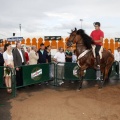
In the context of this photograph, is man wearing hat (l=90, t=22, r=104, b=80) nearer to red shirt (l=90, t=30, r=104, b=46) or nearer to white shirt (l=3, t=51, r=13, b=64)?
red shirt (l=90, t=30, r=104, b=46)

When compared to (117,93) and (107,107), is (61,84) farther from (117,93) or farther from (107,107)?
(107,107)

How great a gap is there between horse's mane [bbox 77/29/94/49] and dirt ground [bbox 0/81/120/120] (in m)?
1.79

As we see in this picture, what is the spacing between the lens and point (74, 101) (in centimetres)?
943

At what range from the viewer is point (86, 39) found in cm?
1134

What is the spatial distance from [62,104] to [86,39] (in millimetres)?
3349

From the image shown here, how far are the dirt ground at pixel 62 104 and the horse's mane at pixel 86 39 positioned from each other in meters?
1.79

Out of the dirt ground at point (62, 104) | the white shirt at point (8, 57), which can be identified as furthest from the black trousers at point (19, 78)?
the white shirt at point (8, 57)

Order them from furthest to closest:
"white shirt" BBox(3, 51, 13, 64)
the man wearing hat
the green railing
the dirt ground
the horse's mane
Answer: the man wearing hat, the horse's mane, the green railing, "white shirt" BBox(3, 51, 13, 64), the dirt ground

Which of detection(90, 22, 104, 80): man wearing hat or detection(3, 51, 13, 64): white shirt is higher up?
detection(90, 22, 104, 80): man wearing hat

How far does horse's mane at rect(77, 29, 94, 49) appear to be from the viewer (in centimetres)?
1132

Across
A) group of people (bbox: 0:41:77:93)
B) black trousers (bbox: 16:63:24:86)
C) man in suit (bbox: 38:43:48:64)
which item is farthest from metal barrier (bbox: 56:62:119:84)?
black trousers (bbox: 16:63:24:86)

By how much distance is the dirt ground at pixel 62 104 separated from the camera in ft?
25.9

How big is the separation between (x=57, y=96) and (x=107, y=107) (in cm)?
218

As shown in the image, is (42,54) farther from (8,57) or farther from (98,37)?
(98,37)
